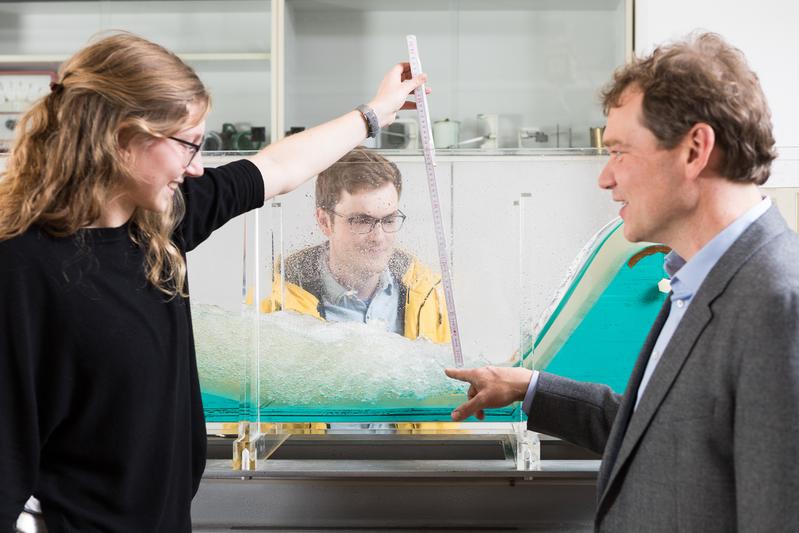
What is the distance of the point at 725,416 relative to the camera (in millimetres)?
883

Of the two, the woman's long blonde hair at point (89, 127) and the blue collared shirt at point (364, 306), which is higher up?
the woman's long blonde hair at point (89, 127)

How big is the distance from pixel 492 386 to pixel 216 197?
51 cm

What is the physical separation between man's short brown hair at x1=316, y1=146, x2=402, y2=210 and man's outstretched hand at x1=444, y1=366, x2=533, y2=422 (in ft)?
1.27

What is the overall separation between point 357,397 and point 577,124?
2.19 m

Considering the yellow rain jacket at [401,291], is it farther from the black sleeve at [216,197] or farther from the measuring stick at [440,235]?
the black sleeve at [216,197]

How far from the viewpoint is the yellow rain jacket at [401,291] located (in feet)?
5.11

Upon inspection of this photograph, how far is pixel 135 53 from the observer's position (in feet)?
3.35

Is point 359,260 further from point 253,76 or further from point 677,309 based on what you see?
point 253,76

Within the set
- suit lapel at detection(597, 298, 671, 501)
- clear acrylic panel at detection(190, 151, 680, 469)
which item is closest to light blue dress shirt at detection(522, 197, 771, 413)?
suit lapel at detection(597, 298, 671, 501)

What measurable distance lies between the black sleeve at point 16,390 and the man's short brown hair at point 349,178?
27.2 inches

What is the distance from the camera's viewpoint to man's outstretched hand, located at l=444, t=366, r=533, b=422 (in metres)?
1.33

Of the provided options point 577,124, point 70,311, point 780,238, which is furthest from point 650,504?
point 577,124

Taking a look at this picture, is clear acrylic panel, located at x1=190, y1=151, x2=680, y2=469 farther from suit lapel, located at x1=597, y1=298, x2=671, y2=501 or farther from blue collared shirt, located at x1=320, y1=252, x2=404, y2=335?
suit lapel, located at x1=597, y1=298, x2=671, y2=501

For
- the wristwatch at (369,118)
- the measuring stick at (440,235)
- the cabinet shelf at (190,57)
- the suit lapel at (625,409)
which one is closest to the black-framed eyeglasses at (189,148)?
the wristwatch at (369,118)
